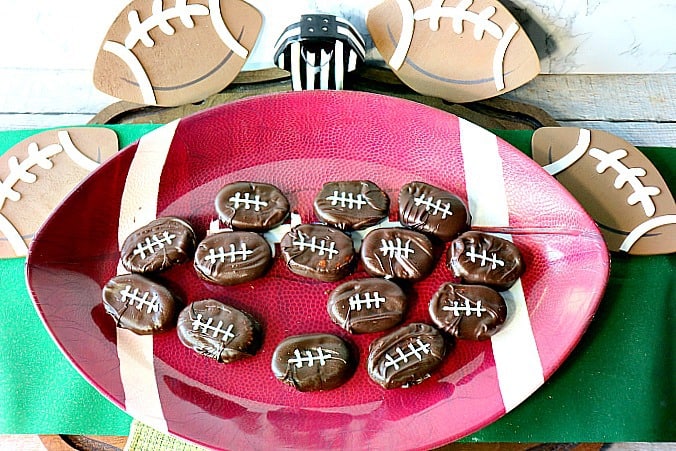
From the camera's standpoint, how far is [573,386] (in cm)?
109

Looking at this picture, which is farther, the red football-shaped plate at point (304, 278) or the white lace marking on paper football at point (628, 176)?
the white lace marking on paper football at point (628, 176)

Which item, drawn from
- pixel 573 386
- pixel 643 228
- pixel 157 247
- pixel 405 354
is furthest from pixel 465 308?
pixel 157 247

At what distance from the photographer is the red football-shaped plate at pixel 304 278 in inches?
40.5

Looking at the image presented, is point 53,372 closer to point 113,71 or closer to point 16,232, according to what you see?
point 16,232

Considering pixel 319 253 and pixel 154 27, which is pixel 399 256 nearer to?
pixel 319 253

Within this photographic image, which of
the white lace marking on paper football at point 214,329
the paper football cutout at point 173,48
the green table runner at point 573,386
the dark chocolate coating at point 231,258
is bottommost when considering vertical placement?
the green table runner at point 573,386

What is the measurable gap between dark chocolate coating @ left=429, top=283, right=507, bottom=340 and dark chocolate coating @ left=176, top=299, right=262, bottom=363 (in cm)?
30

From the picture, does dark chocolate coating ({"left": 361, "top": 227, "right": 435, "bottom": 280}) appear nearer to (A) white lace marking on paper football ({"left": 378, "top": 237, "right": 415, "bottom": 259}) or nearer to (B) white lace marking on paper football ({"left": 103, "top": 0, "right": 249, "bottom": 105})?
(A) white lace marking on paper football ({"left": 378, "top": 237, "right": 415, "bottom": 259})

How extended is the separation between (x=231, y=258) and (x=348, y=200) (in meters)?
0.22

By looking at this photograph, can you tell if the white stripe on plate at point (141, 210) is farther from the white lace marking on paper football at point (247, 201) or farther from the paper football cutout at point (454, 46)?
the paper football cutout at point (454, 46)

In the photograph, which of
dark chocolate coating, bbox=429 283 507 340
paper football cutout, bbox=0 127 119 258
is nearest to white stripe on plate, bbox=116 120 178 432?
paper football cutout, bbox=0 127 119 258

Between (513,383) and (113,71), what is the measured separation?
94 cm

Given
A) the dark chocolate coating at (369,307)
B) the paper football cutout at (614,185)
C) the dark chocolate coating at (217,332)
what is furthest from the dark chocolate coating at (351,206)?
the paper football cutout at (614,185)

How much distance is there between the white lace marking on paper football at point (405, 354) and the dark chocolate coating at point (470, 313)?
2.1 inches
